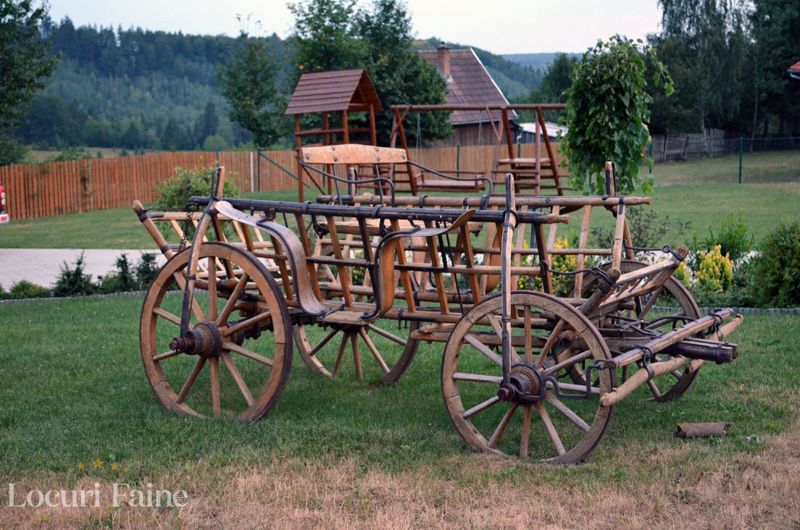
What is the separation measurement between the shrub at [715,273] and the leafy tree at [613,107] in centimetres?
118

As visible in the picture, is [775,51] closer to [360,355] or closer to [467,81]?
[467,81]

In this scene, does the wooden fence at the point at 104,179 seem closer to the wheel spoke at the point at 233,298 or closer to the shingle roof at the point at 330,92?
the shingle roof at the point at 330,92

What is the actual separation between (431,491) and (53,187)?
25.4m

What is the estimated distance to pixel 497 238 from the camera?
20.4 feet

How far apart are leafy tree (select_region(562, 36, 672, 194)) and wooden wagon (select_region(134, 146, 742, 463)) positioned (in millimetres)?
3401

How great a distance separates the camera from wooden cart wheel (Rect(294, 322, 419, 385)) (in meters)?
6.76

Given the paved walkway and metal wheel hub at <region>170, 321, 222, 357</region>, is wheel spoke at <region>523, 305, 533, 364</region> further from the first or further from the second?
the paved walkway

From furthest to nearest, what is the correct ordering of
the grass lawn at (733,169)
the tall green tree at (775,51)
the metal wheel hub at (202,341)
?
1. the tall green tree at (775,51)
2. the grass lawn at (733,169)
3. the metal wheel hub at (202,341)

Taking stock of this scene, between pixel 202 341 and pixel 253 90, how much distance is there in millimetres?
32414

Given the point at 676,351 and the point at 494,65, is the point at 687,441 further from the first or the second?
the point at 494,65

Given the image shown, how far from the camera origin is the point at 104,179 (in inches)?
1154

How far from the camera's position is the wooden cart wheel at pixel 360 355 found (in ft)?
22.2

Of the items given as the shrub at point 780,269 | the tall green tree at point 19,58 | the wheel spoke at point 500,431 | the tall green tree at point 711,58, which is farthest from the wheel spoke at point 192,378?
the tall green tree at point 711,58

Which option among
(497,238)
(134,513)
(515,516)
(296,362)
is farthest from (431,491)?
(296,362)
